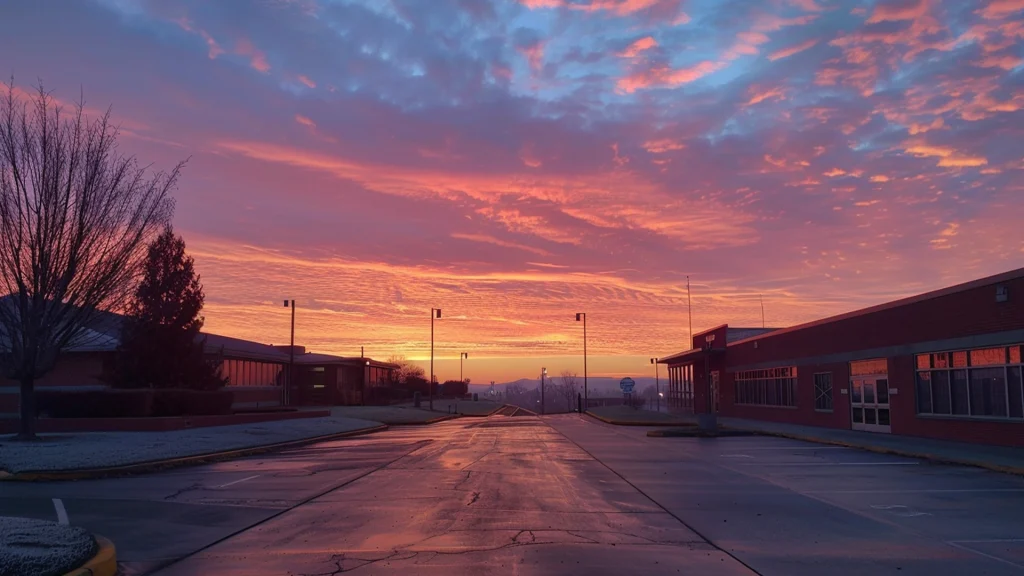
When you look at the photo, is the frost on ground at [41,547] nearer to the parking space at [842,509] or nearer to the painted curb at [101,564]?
the painted curb at [101,564]

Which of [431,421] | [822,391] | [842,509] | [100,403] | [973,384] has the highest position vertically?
[973,384]

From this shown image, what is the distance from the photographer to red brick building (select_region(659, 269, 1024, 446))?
73.0 feet

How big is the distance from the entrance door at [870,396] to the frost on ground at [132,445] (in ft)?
70.8

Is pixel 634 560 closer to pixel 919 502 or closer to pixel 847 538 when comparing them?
pixel 847 538

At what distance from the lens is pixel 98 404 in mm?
30406

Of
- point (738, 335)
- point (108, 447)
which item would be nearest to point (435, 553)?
point (108, 447)

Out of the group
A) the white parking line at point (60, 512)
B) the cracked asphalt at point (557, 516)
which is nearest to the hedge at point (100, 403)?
the cracked asphalt at point (557, 516)

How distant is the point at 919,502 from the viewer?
45.0 feet

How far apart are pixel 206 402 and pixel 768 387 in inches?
1120

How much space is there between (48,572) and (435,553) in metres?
4.06

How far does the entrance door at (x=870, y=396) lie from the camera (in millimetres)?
29750

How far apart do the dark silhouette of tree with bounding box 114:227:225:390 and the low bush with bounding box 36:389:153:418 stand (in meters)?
4.25

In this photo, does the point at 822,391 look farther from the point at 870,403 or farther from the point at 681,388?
the point at 681,388

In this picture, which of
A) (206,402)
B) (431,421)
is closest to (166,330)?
(206,402)
